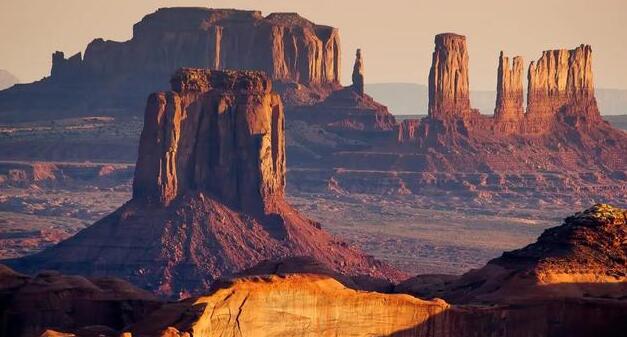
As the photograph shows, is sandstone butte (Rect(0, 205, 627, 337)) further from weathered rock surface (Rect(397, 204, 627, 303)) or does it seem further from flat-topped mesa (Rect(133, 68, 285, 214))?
flat-topped mesa (Rect(133, 68, 285, 214))

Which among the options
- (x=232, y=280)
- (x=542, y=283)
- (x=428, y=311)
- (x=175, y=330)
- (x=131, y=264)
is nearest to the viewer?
(x=175, y=330)

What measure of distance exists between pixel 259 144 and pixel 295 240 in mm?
6369

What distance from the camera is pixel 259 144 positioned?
121 m

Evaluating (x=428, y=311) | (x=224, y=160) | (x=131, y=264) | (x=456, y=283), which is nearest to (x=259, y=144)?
(x=224, y=160)

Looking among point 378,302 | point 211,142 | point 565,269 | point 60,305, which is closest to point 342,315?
point 378,302

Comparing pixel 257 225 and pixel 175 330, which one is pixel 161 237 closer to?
pixel 257 225

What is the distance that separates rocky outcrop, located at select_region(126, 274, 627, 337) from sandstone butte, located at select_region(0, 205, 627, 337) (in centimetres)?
2

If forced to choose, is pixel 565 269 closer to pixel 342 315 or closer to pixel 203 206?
pixel 342 315

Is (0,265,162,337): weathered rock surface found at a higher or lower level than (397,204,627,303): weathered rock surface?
lower

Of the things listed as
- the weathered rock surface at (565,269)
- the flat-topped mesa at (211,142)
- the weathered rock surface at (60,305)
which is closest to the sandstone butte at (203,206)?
the flat-topped mesa at (211,142)

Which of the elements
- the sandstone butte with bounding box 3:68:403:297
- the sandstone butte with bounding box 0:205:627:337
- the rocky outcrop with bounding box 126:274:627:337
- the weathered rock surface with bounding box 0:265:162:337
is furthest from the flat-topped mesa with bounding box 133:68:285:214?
the rocky outcrop with bounding box 126:274:627:337

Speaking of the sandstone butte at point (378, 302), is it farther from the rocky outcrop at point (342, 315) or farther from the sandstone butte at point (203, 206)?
the sandstone butte at point (203, 206)

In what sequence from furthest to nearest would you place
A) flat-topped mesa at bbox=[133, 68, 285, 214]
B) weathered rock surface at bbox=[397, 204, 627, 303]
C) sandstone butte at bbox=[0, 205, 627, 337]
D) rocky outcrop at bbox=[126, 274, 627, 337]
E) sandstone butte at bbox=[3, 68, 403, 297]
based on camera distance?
1. flat-topped mesa at bbox=[133, 68, 285, 214]
2. sandstone butte at bbox=[3, 68, 403, 297]
3. weathered rock surface at bbox=[397, 204, 627, 303]
4. sandstone butte at bbox=[0, 205, 627, 337]
5. rocky outcrop at bbox=[126, 274, 627, 337]

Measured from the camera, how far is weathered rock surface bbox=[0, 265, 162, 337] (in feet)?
187
